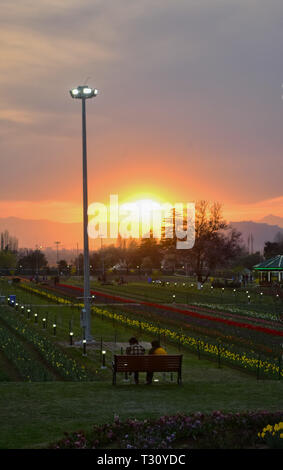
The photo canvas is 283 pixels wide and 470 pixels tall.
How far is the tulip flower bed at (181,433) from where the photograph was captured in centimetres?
1135

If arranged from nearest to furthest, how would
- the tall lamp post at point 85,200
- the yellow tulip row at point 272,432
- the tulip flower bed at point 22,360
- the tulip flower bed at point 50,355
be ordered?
the yellow tulip row at point 272,432 < the tulip flower bed at point 22,360 < the tulip flower bed at point 50,355 < the tall lamp post at point 85,200

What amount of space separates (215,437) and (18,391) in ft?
20.9

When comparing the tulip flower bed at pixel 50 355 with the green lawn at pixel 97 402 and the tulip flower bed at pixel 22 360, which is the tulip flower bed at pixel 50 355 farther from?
the green lawn at pixel 97 402

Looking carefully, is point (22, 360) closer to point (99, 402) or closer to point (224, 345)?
point (224, 345)

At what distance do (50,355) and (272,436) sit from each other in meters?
15.9

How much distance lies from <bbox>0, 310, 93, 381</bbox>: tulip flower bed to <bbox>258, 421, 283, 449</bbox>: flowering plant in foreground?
9.87 meters

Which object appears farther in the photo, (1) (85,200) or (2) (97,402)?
(1) (85,200)

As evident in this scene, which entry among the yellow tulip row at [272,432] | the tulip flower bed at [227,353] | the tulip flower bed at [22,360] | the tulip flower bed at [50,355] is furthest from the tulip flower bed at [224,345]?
the yellow tulip row at [272,432]

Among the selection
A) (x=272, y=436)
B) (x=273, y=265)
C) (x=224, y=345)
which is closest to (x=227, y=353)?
(x=224, y=345)

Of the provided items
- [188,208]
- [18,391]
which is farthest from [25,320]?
[188,208]

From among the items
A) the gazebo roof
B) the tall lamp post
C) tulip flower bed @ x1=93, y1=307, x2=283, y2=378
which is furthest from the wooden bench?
the gazebo roof

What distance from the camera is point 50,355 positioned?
85.0 feet

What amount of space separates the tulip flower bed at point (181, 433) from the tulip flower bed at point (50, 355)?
8.52 meters
